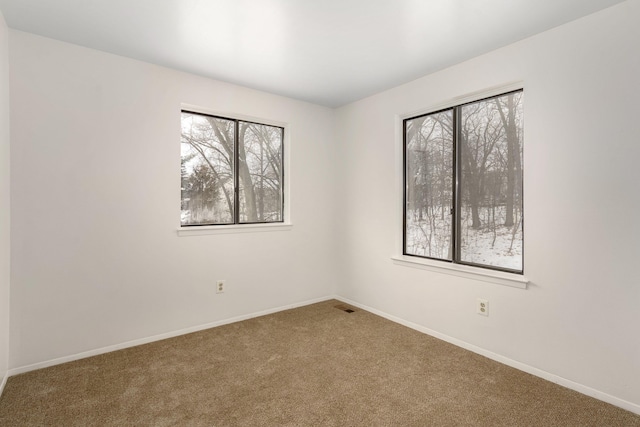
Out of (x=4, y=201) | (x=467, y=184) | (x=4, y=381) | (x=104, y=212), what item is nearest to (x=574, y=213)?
(x=467, y=184)

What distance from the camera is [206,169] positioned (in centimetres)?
338

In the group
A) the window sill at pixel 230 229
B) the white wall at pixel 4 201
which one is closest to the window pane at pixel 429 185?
the window sill at pixel 230 229

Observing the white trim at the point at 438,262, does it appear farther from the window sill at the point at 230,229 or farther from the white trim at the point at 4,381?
the white trim at the point at 4,381

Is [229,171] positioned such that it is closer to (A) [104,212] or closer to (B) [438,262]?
(A) [104,212]

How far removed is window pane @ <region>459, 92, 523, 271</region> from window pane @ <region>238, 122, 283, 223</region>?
A: 195cm

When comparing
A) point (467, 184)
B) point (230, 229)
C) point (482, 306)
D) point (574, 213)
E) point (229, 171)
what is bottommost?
point (482, 306)

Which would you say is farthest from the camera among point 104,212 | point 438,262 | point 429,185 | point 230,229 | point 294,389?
point 230,229

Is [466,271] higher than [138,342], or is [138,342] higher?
[466,271]

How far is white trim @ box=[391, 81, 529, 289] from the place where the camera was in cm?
260

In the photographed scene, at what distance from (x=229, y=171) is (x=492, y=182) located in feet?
8.08

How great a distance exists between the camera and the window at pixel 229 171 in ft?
10.8

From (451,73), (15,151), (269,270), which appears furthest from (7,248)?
(451,73)

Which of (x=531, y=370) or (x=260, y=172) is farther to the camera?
(x=260, y=172)

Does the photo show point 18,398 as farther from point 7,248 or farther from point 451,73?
point 451,73
